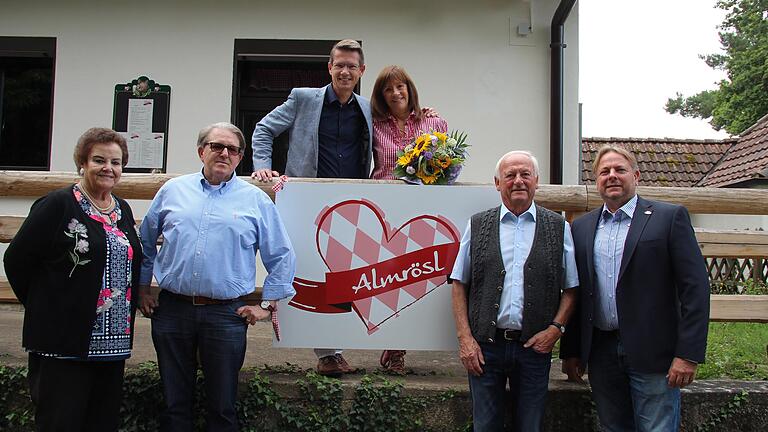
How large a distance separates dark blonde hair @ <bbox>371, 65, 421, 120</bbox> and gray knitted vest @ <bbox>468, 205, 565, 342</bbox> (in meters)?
1.06

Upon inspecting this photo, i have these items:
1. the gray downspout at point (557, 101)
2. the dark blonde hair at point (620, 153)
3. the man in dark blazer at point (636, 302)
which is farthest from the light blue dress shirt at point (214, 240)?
the gray downspout at point (557, 101)

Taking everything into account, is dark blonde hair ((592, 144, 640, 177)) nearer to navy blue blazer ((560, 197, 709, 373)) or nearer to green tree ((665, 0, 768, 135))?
navy blue blazer ((560, 197, 709, 373))

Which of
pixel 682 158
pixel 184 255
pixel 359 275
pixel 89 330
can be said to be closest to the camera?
pixel 89 330

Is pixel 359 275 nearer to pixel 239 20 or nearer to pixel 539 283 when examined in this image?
pixel 539 283

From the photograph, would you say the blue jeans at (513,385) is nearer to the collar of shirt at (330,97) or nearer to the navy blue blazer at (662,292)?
the navy blue blazer at (662,292)

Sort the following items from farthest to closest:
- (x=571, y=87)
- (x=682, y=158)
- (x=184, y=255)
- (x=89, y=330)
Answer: (x=682, y=158)
(x=571, y=87)
(x=184, y=255)
(x=89, y=330)

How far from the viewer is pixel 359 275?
3699mm

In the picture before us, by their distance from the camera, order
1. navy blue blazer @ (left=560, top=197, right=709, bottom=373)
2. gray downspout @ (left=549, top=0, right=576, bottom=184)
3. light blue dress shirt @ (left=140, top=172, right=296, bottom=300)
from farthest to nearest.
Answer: gray downspout @ (left=549, top=0, right=576, bottom=184)
light blue dress shirt @ (left=140, top=172, right=296, bottom=300)
navy blue blazer @ (left=560, top=197, right=709, bottom=373)

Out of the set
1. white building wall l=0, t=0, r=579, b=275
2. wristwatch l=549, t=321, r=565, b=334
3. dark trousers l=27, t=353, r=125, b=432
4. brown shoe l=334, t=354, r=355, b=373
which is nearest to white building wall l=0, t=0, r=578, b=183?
white building wall l=0, t=0, r=579, b=275

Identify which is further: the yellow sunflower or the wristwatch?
the yellow sunflower

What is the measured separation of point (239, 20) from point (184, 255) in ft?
14.9

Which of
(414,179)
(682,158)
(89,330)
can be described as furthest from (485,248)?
(682,158)

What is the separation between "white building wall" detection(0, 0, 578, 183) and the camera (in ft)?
22.2

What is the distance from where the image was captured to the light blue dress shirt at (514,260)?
3037 mm
